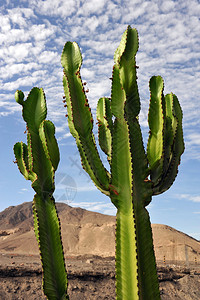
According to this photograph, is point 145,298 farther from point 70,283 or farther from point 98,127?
point 70,283

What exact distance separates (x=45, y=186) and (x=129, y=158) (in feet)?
5.42

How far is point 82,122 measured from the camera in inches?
200

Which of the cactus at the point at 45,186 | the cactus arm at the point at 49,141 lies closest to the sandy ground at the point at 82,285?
the cactus at the point at 45,186

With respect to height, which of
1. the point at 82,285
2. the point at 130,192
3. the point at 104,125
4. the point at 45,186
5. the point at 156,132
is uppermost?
the point at 104,125

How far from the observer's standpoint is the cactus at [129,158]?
14.2 ft

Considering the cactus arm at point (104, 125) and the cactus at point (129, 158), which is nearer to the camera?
the cactus at point (129, 158)

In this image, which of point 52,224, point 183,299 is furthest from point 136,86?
point 183,299

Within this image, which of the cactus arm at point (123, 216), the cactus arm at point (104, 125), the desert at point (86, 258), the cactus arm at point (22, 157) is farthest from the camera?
the desert at point (86, 258)

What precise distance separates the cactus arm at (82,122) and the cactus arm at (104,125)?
1.35 meters

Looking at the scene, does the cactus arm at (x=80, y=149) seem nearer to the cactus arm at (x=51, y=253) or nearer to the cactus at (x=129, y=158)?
the cactus at (x=129, y=158)

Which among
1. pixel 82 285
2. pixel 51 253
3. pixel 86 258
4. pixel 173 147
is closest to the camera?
pixel 51 253

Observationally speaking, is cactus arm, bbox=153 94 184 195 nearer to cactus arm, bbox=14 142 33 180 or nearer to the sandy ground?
cactus arm, bbox=14 142 33 180

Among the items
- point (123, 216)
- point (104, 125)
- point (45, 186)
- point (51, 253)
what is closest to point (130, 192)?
point (123, 216)

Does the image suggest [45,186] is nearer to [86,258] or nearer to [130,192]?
[130,192]
